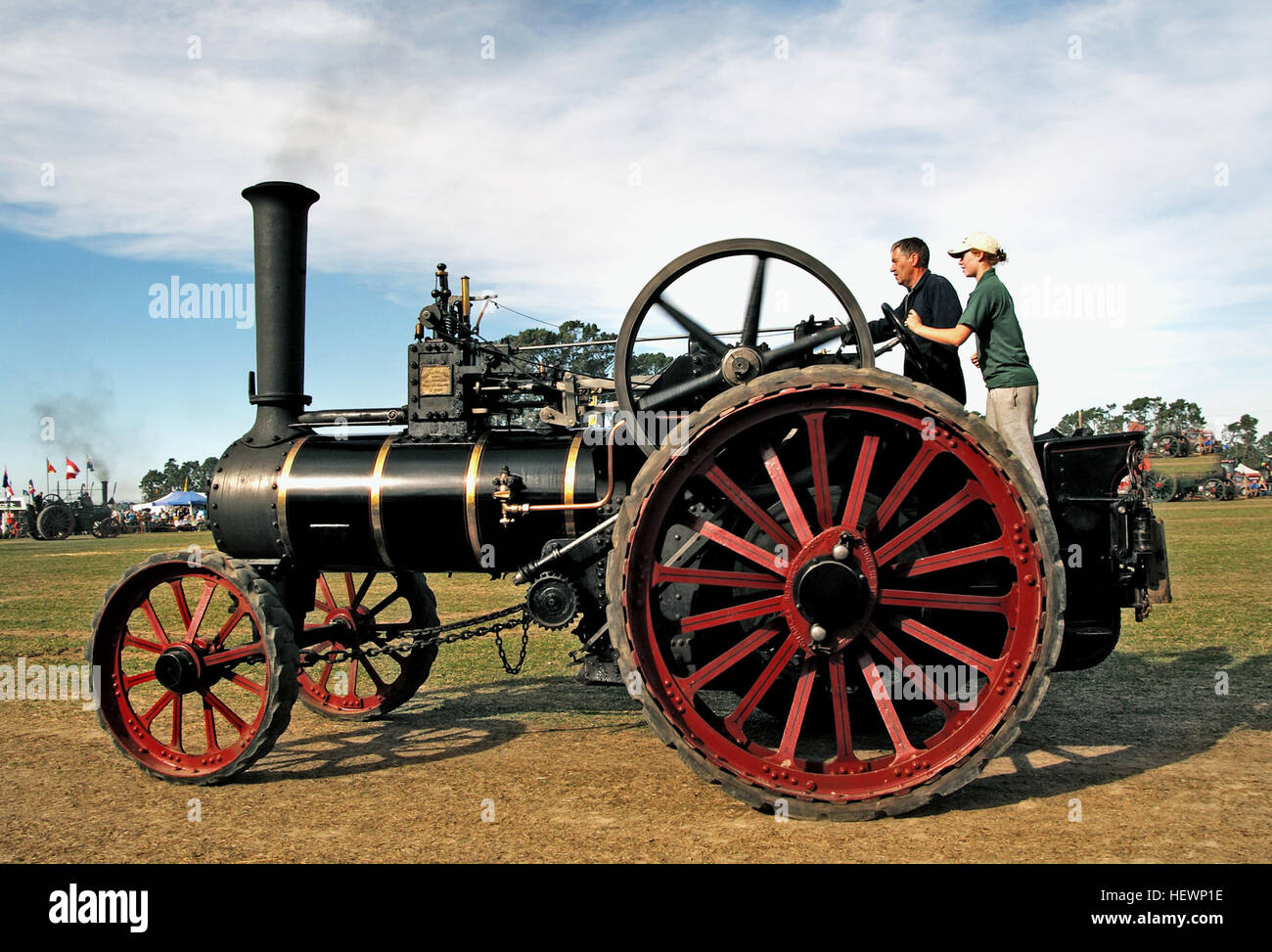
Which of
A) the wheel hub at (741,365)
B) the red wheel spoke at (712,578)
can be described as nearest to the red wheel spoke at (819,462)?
the red wheel spoke at (712,578)

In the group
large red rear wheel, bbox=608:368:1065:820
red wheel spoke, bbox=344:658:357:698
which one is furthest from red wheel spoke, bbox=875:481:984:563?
red wheel spoke, bbox=344:658:357:698

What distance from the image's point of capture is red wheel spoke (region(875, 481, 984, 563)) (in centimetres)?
446

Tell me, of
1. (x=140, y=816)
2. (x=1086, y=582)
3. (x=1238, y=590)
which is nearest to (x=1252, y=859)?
(x=1086, y=582)

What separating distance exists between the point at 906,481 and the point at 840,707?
1.14 m

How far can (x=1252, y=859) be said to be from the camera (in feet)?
12.6

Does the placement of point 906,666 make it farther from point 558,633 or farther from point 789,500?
point 558,633

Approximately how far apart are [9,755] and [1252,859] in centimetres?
698

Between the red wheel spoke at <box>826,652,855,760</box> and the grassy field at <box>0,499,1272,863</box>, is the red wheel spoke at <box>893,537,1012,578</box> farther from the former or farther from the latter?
the grassy field at <box>0,499,1272,863</box>

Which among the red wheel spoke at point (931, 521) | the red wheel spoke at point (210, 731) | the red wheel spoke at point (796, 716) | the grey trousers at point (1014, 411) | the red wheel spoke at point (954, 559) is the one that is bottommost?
the red wheel spoke at point (210, 731)

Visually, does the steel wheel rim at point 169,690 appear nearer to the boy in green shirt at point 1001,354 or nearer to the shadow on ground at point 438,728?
the shadow on ground at point 438,728

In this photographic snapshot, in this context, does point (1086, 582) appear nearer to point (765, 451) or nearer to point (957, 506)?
point (957, 506)

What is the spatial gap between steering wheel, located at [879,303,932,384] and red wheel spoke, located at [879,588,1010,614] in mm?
1439

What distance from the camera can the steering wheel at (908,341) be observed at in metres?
5.33

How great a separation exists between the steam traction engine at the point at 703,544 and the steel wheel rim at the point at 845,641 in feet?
0.05
